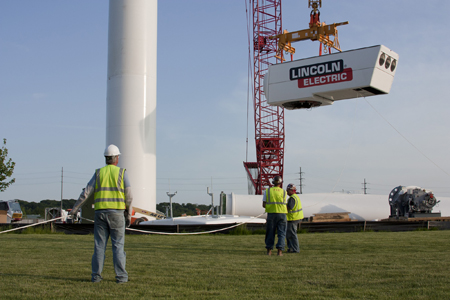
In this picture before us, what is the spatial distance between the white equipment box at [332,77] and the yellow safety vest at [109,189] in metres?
15.0

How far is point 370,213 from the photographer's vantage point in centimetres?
3000

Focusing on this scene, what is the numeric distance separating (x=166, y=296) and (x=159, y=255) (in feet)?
16.3

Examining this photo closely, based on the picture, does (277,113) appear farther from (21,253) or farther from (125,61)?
(21,253)

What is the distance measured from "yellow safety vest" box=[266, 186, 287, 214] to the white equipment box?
1030 centimetres

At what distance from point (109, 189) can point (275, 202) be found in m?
5.20

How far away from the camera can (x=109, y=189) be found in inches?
282

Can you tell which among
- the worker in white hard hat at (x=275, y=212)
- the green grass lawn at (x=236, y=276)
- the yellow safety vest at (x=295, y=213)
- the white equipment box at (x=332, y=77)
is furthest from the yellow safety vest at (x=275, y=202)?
the white equipment box at (x=332, y=77)

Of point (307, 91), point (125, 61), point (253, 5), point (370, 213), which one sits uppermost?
point (253, 5)

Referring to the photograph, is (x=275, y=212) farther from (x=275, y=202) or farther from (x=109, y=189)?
(x=109, y=189)

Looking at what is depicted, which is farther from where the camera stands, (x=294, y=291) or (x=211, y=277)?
(x=211, y=277)

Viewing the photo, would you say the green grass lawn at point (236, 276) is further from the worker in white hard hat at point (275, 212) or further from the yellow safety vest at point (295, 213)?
the yellow safety vest at point (295, 213)

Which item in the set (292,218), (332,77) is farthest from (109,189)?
(332,77)

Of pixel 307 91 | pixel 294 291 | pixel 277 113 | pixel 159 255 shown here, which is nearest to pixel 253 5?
pixel 277 113

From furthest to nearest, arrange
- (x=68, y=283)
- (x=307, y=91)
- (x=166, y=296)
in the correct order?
(x=307, y=91)
(x=68, y=283)
(x=166, y=296)
